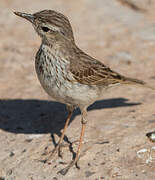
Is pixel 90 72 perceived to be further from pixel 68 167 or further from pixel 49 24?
pixel 68 167

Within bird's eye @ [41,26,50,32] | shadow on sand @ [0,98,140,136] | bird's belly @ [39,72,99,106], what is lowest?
shadow on sand @ [0,98,140,136]

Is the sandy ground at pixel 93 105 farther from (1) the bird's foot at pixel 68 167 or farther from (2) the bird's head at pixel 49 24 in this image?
(2) the bird's head at pixel 49 24

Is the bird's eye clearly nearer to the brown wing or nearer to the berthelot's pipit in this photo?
the berthelot's pipit

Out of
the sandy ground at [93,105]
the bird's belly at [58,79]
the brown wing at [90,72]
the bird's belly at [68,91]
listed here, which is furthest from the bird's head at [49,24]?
the sandy ground at [93,105]

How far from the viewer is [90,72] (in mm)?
6902

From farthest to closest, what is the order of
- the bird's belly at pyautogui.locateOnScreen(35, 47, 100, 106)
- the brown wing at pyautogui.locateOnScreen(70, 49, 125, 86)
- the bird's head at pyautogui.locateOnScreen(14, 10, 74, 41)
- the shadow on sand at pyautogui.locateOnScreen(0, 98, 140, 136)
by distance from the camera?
the shadow on sand at pyautogui.locateOnScreen(0, 98, 140, 136) < the brown wing at pyautogui.locateOnScreen(70, 49, 125, 86) < the bird's head at pyautogui.locateOnScreen(14, 10, 74, 41) < the bird's belly at pyautogui.locateOnScreen(35, 47, 100, 106)

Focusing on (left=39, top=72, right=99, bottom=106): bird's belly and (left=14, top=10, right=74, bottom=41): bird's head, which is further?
(left=14, top=10, right=74, bottom=41): bird's head

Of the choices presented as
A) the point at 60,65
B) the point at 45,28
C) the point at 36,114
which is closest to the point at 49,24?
the point at 45,28

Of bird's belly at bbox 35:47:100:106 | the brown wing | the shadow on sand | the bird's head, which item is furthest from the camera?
the shadow on sand

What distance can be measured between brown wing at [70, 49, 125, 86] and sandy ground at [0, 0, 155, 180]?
2.58ft

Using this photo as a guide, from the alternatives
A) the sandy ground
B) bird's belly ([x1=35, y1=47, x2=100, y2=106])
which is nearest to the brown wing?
bird's belly ([x1=35, y1=47, x2=100, y2=106])

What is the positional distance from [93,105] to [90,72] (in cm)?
156

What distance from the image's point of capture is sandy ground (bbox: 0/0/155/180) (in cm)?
636

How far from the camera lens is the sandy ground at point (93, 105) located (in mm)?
6359
